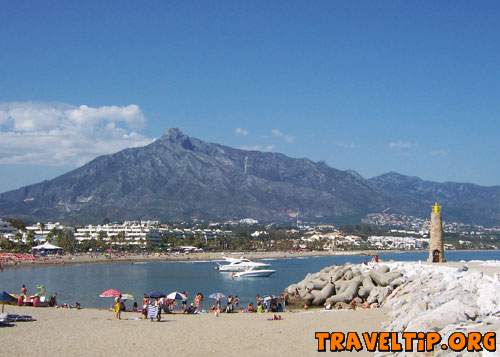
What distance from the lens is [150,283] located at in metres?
60.9

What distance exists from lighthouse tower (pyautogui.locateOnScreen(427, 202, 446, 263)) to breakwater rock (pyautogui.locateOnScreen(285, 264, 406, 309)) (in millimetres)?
3831

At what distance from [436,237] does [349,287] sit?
8.22 metres

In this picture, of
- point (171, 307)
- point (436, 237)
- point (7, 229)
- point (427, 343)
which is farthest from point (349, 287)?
point (7, 229)

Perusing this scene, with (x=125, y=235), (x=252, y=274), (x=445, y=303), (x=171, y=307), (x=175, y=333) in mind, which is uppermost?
(x=445, y=303)

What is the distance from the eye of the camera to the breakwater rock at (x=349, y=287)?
34.4m

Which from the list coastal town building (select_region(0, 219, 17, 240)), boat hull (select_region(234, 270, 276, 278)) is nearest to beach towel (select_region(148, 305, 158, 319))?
boat hull (select_region(234, 270, 276, 278))

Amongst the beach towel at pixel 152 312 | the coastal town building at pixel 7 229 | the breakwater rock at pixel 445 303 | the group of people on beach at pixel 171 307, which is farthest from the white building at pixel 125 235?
the beach towel at pixel 152 312

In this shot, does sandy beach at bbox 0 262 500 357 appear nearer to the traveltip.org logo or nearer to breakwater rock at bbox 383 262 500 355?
the traveltip.org logo

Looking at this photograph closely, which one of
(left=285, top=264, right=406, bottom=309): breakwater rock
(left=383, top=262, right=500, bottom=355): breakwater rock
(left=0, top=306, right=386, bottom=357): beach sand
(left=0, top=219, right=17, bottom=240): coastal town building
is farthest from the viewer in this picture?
(left=0, top=219, right=17, bottom=240): coastal town building

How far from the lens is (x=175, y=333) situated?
22.2 meters

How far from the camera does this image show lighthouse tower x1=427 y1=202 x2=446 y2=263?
4069 centimetres

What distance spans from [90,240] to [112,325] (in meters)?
117

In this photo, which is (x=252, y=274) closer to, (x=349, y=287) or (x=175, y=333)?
(x=349, y=287)

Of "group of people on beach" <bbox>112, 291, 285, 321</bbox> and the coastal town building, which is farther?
the coastal town building
